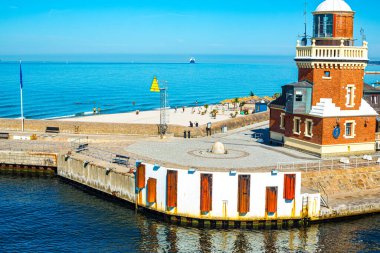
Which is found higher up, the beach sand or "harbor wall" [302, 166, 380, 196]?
the beach sand

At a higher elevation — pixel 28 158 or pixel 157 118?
pixel 157 118

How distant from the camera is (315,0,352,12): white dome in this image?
4722 cm

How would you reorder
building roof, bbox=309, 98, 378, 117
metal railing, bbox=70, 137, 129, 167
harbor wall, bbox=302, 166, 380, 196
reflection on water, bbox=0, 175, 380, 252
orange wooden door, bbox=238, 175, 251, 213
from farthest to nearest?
building roof, bbox=309, 98, 378, 117, metal railing, bbox=70, 137, 129, 167, harbor wall, bbox=302, 166, 380, 196, orange wooden door, bbox=238, 175, 251, 213, reflection on water, bbox=0, 175, 380, 252

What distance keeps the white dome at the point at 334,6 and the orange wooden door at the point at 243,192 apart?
66.9 feet

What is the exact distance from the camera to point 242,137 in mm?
58125

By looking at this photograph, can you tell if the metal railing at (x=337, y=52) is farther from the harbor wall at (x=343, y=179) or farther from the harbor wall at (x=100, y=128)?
the harbor wall at (x=100, y=128)

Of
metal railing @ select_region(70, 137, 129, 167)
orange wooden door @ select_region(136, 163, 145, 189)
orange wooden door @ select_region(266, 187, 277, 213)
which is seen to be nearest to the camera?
orange wooden door @ select_region(266, 187, 277, 213)

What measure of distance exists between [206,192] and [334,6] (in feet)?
75.1

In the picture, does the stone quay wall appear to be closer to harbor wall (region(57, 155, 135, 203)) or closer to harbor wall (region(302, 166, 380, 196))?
harbor wall (region(57, 155, 135, 203))

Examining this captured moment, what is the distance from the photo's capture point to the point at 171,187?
36562 mm

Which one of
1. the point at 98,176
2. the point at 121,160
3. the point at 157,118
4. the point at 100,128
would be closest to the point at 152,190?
the point at 98,176

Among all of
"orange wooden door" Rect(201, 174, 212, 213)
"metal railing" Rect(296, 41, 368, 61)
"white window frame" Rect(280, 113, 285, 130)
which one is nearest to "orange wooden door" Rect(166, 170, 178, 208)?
"orange wooden door" Rect(201, 174, 212, 213)

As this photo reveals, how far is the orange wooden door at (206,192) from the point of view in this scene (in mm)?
35688

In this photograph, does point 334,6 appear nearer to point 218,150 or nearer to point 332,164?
point 332,164
